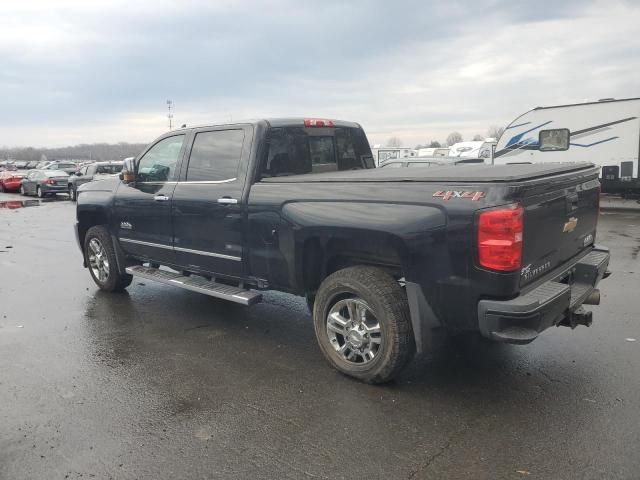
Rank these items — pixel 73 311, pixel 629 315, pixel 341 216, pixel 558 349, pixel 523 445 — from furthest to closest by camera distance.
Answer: pixel 73 311, pixel 629 315, pixel 558 349, pixel 341 216, pixel 523 445

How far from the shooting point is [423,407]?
12.1 feet

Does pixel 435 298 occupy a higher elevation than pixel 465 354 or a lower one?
higher

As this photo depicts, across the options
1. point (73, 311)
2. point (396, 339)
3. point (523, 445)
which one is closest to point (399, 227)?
point (396, 339)

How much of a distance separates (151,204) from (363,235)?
9.81 ft

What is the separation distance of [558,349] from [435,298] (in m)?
1.80

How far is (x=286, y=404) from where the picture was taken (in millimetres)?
3789

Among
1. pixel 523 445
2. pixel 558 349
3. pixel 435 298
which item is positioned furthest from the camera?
pixel 558 349

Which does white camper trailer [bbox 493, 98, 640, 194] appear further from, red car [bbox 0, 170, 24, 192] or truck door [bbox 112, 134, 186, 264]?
red car [bbox 0, 170, 24, 192]

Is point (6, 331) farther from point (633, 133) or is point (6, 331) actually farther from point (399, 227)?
point (633, 133)

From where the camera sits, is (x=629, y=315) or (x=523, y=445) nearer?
(x=523, y=445)

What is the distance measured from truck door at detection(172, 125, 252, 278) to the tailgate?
247 cm

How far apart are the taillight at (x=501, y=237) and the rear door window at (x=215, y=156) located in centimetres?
253

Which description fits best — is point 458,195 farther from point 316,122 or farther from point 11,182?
point 11,182

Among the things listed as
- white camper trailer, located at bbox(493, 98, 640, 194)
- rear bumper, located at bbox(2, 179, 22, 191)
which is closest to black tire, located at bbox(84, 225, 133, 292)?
white camper trailer, located at bbox(493, 98, 640, 194)
